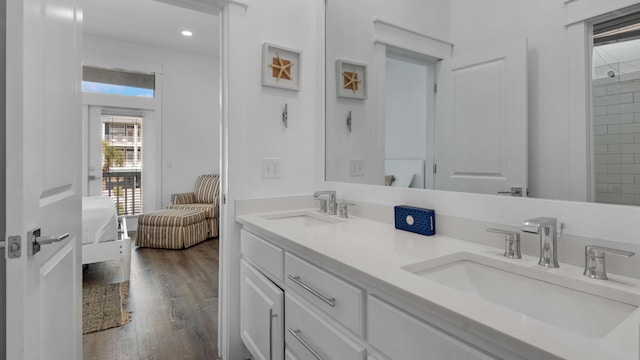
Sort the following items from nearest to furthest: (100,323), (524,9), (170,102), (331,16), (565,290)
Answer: (565,290), (524,9), (331,16), (100,323), (170,102)

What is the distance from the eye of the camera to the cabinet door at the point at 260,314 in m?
1.25

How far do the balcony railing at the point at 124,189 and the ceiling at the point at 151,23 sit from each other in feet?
6.30

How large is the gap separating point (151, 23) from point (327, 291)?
431 centimetres

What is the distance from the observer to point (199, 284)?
2.81 meters

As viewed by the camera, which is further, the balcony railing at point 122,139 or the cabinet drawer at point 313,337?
the balcony railing at point 122,139

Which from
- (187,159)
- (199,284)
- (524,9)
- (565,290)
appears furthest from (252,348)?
(187,159)

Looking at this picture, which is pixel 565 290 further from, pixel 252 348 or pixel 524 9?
pixel 252 348

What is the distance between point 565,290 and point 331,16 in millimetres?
1774

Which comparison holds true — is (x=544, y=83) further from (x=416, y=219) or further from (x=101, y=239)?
(x=101, y=239)

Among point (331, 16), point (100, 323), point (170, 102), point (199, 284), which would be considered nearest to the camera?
point (331, 16)

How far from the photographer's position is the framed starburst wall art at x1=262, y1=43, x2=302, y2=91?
1750mm

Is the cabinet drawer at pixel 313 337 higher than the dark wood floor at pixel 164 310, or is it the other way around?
the cabinet drawer at pixel 313 337

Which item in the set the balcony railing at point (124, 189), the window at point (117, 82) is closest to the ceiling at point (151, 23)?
the window at point (117, 82)

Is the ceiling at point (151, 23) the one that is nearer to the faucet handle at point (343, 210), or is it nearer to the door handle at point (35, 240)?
the faucet handle at point (343, 210)
